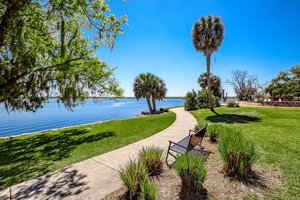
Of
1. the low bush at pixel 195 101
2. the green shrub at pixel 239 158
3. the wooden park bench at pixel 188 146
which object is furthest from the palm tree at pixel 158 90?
the green shrub at pixel 239 158

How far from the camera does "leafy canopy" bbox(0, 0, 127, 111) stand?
16.8 ft

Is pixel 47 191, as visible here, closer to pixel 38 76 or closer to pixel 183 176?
pixel 183 176

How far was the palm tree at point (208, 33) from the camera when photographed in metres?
15.6

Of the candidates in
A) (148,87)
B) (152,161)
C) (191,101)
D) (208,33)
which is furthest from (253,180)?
(148,87)

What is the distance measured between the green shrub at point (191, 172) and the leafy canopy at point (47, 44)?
522 centimetres

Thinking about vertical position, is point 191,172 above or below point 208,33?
below

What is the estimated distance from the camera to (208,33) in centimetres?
1581

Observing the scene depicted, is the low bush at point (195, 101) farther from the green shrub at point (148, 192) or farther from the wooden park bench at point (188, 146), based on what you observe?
the green shrub at point (148, 192)

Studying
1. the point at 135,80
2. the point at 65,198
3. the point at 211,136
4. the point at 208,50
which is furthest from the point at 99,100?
the point at 135,80

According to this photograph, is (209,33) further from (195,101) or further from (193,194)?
(193,194)

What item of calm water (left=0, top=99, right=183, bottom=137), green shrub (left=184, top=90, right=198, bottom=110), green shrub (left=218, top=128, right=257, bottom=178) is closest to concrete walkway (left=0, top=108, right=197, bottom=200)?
green shrub (left=218, top=128, right=257, bottom=178)

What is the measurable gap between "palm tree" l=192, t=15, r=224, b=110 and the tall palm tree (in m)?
11.1

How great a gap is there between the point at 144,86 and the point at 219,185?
75.9 feet

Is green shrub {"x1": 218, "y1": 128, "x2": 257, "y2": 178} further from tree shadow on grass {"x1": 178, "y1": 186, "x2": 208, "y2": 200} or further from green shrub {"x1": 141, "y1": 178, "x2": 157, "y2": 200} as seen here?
green shrub {"x1": 141, "y1": 178, "x2": 157, "y2": 200}
